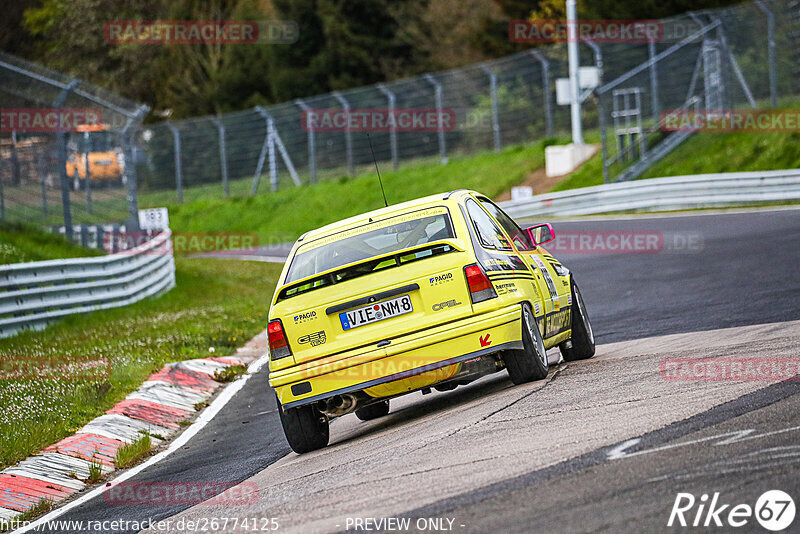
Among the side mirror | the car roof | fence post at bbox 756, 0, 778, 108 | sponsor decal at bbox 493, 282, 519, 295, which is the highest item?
fence post at bbox 756, 0, 778, 108

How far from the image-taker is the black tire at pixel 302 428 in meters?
8.06

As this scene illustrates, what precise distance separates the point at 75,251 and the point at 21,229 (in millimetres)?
1119

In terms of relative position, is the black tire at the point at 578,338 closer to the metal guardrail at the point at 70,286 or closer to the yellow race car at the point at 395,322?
the yellow race car at the point at 395,322

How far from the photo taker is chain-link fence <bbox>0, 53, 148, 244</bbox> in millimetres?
19578

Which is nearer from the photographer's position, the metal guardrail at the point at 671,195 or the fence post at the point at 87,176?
the fence post at the point at 87,176

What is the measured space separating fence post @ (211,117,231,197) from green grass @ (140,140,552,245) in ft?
1.64

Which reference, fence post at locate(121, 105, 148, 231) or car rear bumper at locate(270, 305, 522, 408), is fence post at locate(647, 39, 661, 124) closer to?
fence post at locate(121, 105, 148, 231)

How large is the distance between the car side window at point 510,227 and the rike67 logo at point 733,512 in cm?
463

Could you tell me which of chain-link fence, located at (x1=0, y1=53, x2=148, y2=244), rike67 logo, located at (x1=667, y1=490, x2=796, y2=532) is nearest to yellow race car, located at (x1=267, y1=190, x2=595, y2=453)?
rike67 logo, located at (x1=667, y1=490, x2=796, y2=532)

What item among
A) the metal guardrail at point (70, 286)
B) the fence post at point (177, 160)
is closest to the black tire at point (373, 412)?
the metal guardrail at point (70, 286)

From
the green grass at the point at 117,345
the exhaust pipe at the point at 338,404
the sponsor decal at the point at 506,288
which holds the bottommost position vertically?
the green grass at the point at 117,345

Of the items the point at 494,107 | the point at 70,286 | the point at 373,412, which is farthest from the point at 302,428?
the point at 494,107

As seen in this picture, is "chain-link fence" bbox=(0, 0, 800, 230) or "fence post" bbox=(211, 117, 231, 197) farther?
"fence post" bbox=(211, 117, 231, 197)

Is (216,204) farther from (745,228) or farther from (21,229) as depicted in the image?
(745,228)
